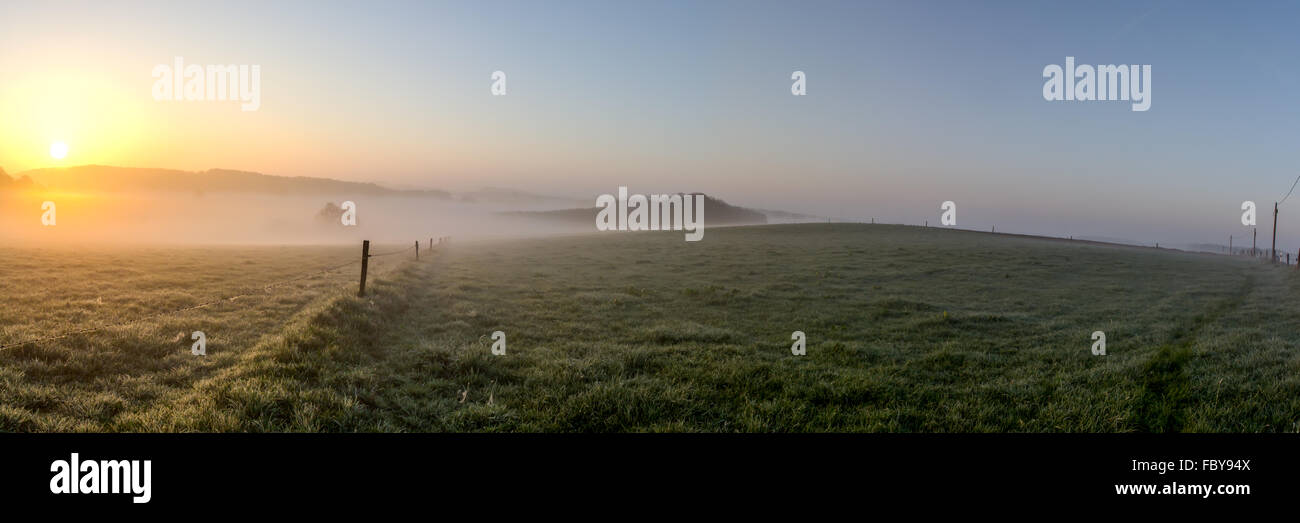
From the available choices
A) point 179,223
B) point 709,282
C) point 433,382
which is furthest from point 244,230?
point 433,382

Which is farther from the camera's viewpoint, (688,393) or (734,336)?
(734,336)

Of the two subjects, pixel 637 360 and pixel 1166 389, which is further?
pixel 637 360

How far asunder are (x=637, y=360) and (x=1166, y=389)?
8.43 metres

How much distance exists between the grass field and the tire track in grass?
0.16 ft

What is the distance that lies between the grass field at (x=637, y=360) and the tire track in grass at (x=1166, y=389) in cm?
5

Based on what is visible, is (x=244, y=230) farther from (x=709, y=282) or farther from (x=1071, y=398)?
(x=1071, y=398)

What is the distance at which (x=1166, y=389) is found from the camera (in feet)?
27.2

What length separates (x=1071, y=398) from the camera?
311 inches

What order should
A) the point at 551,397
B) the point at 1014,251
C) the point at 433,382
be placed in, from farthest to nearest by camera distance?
the point at 1014,251 < the point at 433,382 < the point at 551,397

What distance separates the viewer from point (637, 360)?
995 cm

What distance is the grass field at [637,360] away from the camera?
6.98 metres

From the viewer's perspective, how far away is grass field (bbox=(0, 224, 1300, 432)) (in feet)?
22.9
